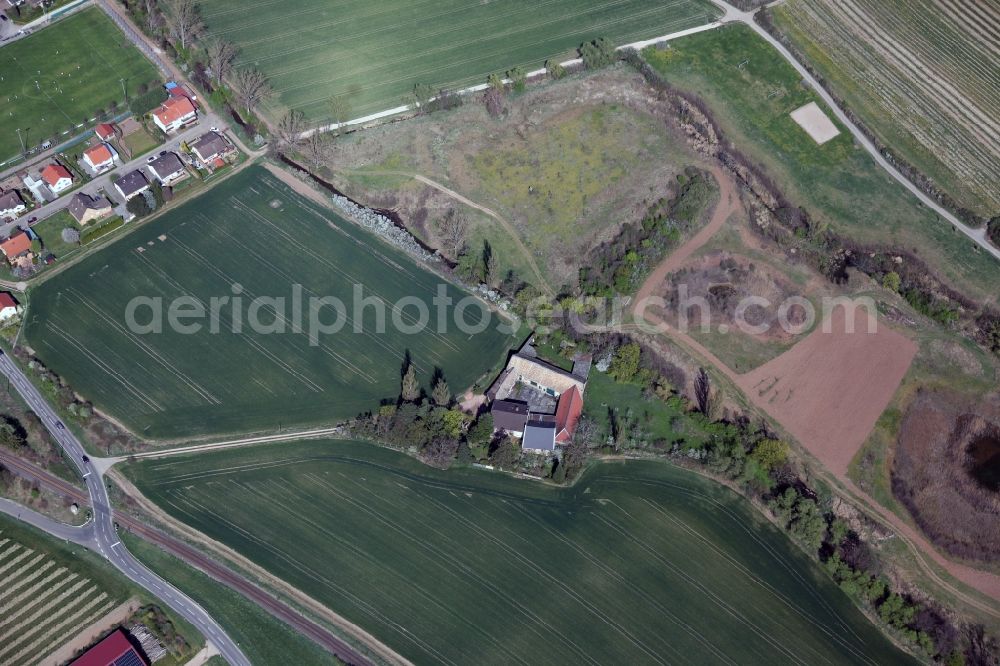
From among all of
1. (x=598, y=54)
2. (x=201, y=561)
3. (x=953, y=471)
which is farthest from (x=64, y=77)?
(x=953, y=471)

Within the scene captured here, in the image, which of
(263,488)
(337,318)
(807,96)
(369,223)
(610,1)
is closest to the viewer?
(263,488)

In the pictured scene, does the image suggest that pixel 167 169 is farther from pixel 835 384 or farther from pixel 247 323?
pixel 835 384

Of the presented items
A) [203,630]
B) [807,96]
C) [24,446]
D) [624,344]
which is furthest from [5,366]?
[807,96]

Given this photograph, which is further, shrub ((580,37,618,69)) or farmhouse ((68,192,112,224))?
shrub ((580,37,618,69))

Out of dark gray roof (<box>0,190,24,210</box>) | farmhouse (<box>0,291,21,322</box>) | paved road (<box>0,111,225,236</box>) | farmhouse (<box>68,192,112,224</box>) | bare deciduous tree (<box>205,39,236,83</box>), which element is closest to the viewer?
farmhouse (<box>0,291,21,322</box>)

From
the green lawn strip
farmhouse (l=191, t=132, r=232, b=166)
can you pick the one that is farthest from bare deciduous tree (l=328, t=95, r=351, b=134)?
the green lawn strip

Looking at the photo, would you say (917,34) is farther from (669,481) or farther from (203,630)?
(203,630)

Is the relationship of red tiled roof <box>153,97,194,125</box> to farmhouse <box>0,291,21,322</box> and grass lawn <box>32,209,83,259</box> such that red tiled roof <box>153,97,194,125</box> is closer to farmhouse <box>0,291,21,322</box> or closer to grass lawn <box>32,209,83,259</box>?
grass lawn <box>32,209,83,259</box>
